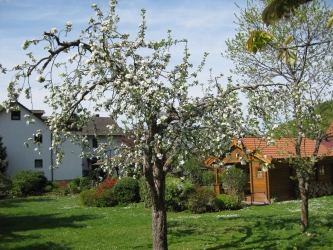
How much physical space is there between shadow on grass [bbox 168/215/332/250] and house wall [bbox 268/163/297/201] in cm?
754

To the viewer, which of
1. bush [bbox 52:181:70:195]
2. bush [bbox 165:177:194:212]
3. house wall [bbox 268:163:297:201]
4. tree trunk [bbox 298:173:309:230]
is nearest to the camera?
tree trunk [bbox 298:173:309:230]

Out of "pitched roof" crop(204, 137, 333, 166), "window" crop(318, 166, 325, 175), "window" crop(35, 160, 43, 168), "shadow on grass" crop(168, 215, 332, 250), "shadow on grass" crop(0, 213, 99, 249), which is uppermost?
"pitched roof" crop(204, 137, 333, 166)

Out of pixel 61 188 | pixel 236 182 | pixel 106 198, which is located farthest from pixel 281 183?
pixel 61 188

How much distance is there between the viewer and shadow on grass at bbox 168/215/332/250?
10.4 metres

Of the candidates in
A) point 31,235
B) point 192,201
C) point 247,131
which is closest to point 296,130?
point 247,131

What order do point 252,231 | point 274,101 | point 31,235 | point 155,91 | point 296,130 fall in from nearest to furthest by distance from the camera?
point 155,91 < point 274,101 < point 296,130 < point 252,231 < point 31,235

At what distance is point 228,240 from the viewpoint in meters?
11.1

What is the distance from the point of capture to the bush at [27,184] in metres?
31.4

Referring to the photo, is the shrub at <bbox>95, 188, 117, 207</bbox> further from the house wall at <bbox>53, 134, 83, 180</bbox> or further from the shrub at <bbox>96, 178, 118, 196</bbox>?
the house wall at <bbox>53, 134, 83, 180</bbox>

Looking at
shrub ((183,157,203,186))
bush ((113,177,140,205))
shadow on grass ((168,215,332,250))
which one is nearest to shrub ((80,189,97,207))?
bush ((113,177,140,205))

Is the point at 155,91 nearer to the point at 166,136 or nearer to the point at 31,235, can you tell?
the point at 166,136

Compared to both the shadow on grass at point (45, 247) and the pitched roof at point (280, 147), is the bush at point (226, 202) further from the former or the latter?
the shadow on grass at point (45, 247)

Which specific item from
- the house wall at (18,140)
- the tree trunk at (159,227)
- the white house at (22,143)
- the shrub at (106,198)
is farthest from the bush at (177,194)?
the house wall at (18,140)

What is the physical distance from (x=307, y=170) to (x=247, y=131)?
4.32 metres
